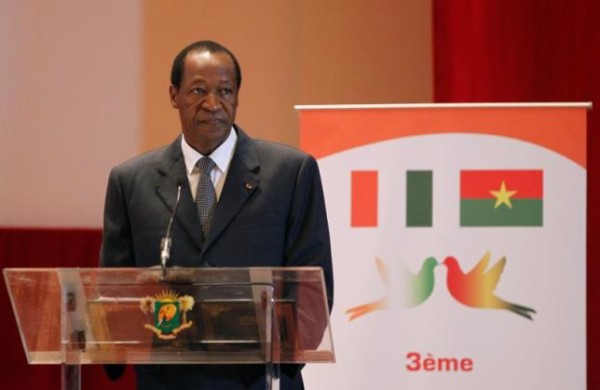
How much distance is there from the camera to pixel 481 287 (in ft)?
14.3

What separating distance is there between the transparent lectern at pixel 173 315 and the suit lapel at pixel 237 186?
308 mm

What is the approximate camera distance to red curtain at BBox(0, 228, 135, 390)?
5543 millimetres

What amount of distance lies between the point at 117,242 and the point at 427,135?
1.68m

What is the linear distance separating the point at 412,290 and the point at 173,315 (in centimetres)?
184

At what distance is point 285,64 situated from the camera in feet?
19.6

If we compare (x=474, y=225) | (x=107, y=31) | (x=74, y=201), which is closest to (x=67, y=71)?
(x=107, y=31)

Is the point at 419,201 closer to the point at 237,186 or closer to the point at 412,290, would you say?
the point at 412,290

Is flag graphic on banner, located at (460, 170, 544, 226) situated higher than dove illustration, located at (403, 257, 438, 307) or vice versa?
flag graphic on banner, located at (460, 170, 544, 226)

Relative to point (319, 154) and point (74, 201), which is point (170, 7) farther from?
point (319, 154)

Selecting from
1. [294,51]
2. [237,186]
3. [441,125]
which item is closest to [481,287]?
[441,125]

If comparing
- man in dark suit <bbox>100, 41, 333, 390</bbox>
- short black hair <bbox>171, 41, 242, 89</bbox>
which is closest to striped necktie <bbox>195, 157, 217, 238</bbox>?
man in dark suit <bbox>100, 41, 333, 390</bbox>

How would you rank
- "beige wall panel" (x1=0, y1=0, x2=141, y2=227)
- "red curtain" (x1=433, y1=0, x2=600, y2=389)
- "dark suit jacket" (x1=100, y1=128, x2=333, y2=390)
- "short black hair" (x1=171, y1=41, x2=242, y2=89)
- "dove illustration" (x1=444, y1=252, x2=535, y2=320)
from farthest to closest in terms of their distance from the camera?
"beige wall panel" (x1=0, y1=0, x2=141, y2=227), "red curtain" (x1=433, y1=0, x2=600, y2=389), "dove illustration" (x1=444, y1=252, x2=535, y2=320), "short black hair" (x1=171, y1=41, x2=242, y2=89), "dark suit jacket" (x1=100, y1=128, x2=333, y2=390)

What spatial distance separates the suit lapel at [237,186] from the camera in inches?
117

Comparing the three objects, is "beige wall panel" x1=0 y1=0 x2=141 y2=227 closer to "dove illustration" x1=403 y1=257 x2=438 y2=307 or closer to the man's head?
"dove illustration" x1=403 y1=257 x2=438 y2=307
